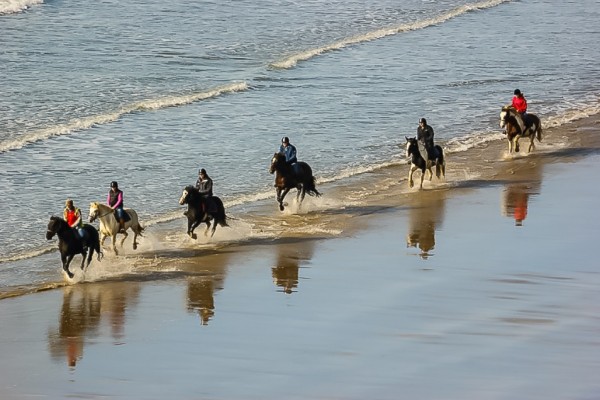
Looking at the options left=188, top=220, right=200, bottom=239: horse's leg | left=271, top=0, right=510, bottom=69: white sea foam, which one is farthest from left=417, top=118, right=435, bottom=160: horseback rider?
left=271, top=0, right=510, bottom=69: white sea foam

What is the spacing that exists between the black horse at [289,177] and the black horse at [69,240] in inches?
224

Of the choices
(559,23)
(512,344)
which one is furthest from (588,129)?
(559,23)

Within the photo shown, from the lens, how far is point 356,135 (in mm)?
38062

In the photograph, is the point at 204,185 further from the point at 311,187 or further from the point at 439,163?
the point at 439,163

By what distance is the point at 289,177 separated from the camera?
28766 mm

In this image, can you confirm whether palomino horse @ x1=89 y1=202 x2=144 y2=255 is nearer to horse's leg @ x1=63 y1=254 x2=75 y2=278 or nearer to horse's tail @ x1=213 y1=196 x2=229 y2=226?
horse's leg @ x1=63 y1=254 x2=75 y2=278

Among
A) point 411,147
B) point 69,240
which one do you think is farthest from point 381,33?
point 69,240

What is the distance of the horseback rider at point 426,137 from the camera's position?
30.6m

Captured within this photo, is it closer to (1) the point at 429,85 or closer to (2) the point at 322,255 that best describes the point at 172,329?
(2) the point at 322,255

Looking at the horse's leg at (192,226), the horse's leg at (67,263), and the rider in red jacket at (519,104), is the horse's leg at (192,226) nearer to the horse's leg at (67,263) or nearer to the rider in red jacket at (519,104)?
the horse's leg at (67,263)

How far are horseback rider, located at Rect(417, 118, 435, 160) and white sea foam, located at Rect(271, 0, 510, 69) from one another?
19.1 m

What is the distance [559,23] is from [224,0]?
1540 cm

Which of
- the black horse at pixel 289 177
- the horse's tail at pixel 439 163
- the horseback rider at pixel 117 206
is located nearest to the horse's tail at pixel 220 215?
the horseback rider at pixel 117 206

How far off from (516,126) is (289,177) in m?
7.86
